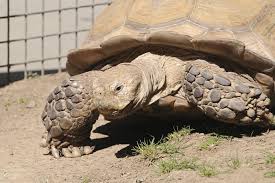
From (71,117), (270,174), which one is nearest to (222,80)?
(270,174)

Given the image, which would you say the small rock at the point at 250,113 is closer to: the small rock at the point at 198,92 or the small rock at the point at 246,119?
the small rock at the point at 246,119

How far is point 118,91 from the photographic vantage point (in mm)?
4879

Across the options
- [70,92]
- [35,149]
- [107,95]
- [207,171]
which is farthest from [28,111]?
[207,171]

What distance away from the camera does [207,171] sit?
4426mm

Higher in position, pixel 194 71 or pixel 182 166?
pixel 194 71

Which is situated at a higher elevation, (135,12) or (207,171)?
(135,12)

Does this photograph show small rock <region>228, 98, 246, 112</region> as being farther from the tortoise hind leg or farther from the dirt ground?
the dirt ground

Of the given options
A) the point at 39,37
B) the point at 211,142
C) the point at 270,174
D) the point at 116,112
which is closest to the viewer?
the point at 270,174

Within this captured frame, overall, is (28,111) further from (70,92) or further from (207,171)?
(207,171)

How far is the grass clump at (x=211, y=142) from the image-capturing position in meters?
5.05

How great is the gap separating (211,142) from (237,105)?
0.33 m

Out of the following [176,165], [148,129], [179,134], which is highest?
[176,165]

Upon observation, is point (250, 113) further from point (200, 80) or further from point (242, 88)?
point (200, 80)

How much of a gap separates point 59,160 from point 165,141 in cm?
85
